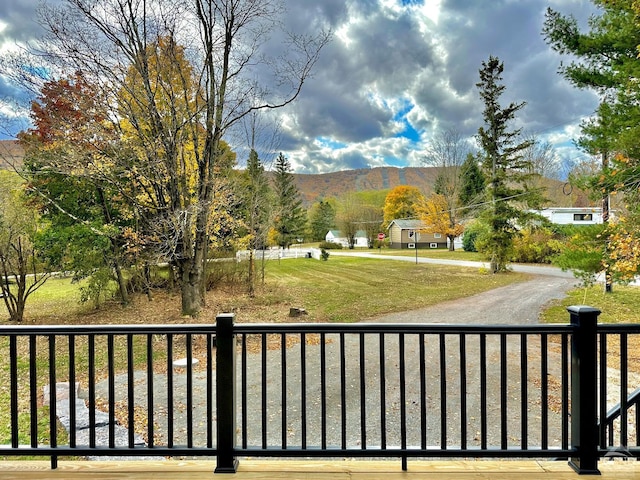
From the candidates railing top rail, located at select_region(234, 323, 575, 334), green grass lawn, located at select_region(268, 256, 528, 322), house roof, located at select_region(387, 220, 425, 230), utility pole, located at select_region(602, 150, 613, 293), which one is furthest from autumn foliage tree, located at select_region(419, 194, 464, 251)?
railing top rail, located at select_region(234, 323, 575, 334)

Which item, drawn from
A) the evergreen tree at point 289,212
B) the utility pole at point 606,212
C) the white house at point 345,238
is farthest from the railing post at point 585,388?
the white house at point 345,238

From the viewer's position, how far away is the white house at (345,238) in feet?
120

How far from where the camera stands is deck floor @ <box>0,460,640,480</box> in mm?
1679

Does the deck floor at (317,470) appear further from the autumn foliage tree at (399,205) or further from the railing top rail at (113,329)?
the autumn foliage tree at (399,205)

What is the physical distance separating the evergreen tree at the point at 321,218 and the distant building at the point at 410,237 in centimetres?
634

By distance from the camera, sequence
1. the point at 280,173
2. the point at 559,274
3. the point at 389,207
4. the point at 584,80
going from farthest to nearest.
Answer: the point at 389,207 → the point at 280,173 → the point at 559,274 → the point at 584,80

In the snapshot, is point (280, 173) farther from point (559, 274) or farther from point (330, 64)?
point (559, 274)

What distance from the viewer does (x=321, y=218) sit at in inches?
Answer: 1437

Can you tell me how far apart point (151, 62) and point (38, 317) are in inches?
241

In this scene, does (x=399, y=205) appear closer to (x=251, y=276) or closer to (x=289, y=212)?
(x=289, y=212)

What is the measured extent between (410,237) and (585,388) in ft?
107

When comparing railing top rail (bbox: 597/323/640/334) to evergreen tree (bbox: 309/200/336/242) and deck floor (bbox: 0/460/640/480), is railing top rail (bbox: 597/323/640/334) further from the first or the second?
evergreen tree (bbox: 309/200/336/242)

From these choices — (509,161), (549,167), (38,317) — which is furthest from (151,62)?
(549,167)

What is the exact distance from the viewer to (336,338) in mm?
6445
